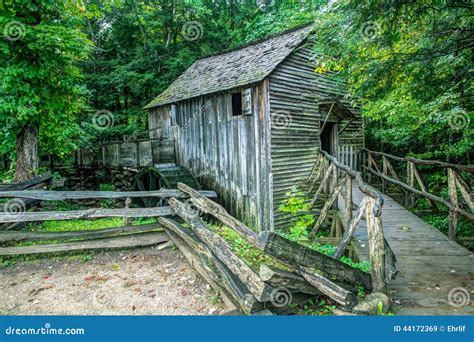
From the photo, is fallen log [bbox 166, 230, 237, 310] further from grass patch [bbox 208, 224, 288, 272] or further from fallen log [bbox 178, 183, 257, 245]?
fallen log [bbox 178, 183, 257, 245]

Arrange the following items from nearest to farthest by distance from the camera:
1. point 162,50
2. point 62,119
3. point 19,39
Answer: point 19,39 < point 62,119 < point 162,50

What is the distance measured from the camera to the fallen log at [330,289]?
2959mm

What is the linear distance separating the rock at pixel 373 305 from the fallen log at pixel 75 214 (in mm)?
3720

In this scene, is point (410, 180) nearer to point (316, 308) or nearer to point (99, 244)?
point (316, 308)

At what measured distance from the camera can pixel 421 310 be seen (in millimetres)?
3273

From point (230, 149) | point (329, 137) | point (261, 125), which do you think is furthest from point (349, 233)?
point (329, 137)

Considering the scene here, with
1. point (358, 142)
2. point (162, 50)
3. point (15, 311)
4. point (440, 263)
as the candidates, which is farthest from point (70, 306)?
point (162, 50)

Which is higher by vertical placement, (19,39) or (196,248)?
(19,39)

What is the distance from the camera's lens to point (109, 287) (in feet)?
13.6

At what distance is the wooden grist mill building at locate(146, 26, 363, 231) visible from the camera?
369 inches

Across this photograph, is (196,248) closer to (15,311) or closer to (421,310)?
(15,311)

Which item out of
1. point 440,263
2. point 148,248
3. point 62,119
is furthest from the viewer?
point 62,119

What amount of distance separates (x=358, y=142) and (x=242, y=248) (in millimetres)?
9535

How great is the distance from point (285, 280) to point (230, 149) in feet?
24.8
